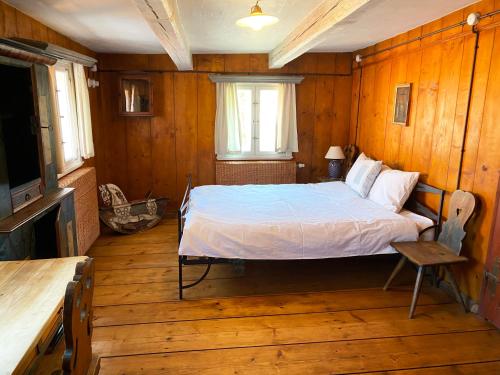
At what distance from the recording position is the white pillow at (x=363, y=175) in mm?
4027

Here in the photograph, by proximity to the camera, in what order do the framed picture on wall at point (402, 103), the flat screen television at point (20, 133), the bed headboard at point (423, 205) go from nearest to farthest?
1. the flat screen television at point (20, 133)
2. the bed headboard at point (423, 205)
3. the framed picture on wall at point (402, 103)

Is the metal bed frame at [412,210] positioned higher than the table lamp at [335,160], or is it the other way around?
the table lamp at [335,160]

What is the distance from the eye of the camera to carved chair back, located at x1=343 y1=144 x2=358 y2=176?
514 centimetres

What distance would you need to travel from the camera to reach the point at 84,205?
390cm

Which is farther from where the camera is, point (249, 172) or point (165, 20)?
point (249, 172)

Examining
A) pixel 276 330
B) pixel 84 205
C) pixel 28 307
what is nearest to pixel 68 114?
pixel 84 205

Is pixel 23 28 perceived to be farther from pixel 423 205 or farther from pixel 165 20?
pixel 423 205

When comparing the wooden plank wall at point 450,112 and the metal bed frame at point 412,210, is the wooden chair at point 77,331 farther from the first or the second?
the wooden plank wall at point 450,112

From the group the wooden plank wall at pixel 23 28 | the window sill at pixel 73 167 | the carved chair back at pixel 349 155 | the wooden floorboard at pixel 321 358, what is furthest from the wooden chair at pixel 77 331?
the carved chair back at pixel 349 155

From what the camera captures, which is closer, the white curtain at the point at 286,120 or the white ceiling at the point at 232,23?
the white ceiling at the point at 232,23

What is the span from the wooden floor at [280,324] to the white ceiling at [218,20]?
2.18m

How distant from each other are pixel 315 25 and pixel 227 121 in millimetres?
2460

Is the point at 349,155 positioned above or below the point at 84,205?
above

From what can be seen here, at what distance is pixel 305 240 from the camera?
3.05 metres
